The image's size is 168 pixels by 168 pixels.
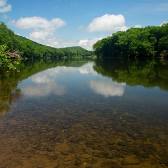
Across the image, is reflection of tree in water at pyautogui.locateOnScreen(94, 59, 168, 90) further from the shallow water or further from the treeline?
the treeline

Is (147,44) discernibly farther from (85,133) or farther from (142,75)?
(85,133)

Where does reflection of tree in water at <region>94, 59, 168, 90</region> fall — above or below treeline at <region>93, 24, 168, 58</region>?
below

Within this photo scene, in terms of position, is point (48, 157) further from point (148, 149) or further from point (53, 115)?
point (53, 115)

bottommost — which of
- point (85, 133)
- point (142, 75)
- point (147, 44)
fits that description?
point (85, 133)

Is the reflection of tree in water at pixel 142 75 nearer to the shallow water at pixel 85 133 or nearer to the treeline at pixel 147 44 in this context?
the shallow water at pixel 85 133

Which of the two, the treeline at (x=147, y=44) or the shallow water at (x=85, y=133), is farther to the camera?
the treeline at (x=147, y=44)

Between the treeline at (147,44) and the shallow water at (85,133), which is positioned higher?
the treeline at (147,44)

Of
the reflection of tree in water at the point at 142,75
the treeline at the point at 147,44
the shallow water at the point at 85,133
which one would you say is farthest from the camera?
the treeline at the point at 147,44

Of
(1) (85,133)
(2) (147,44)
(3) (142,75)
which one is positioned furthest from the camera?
(2) (147,44)

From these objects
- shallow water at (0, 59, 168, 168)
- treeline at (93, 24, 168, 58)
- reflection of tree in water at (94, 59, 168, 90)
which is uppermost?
treeline at (93, 24, 168, 58)

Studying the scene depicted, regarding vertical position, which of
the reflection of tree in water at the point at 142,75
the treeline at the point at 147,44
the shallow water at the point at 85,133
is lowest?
the shallow water at the point at 85,133

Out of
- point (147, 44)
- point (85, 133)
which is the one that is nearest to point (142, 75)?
point (85, 133)

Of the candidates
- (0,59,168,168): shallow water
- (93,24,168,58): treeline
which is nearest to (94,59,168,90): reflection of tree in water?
(0,59,168,168): shallow water

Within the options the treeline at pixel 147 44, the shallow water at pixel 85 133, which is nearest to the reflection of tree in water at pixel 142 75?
the shallow water at pixel 85 133
